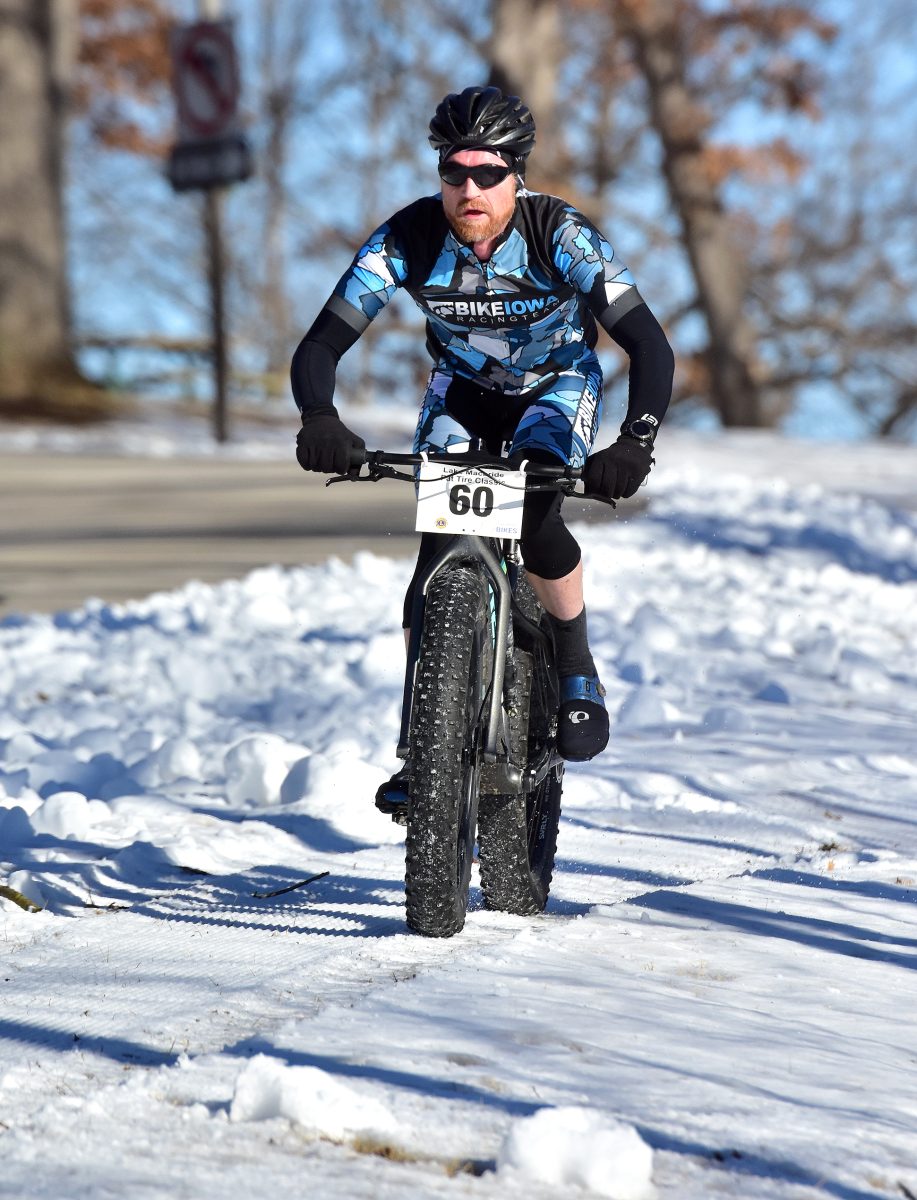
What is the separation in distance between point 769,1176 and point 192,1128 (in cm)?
85

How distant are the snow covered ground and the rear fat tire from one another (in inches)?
3.5

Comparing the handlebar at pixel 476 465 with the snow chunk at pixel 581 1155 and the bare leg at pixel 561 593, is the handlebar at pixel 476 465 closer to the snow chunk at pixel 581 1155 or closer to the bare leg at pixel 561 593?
the bare leg at pixel 561 593

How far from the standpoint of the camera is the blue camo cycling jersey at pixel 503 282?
169 inches

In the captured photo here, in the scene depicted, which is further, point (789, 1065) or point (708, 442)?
point (708, 442)

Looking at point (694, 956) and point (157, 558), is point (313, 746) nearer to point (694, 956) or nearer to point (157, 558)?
point (694, 956)

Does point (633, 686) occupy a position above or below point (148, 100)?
below

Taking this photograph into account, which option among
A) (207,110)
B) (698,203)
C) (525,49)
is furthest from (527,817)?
(698,203)

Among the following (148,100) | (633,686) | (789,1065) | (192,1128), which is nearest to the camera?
(192,1128)

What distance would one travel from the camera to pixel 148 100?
33.9 meters

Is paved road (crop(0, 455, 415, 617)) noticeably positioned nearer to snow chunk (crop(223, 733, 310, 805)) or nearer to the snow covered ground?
the snow covered ground

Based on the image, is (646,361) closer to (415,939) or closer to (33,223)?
(415,939)

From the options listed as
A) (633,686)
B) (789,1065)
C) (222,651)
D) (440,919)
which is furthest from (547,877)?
(222,651)

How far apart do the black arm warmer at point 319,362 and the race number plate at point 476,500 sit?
354 mm

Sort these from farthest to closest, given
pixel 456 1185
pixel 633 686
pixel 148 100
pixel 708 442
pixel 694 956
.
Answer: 1. pixel 148 100
2. pixel 708 442
3. pixel 633 686
4. pixel 694 956
5. pixel 456 1185
